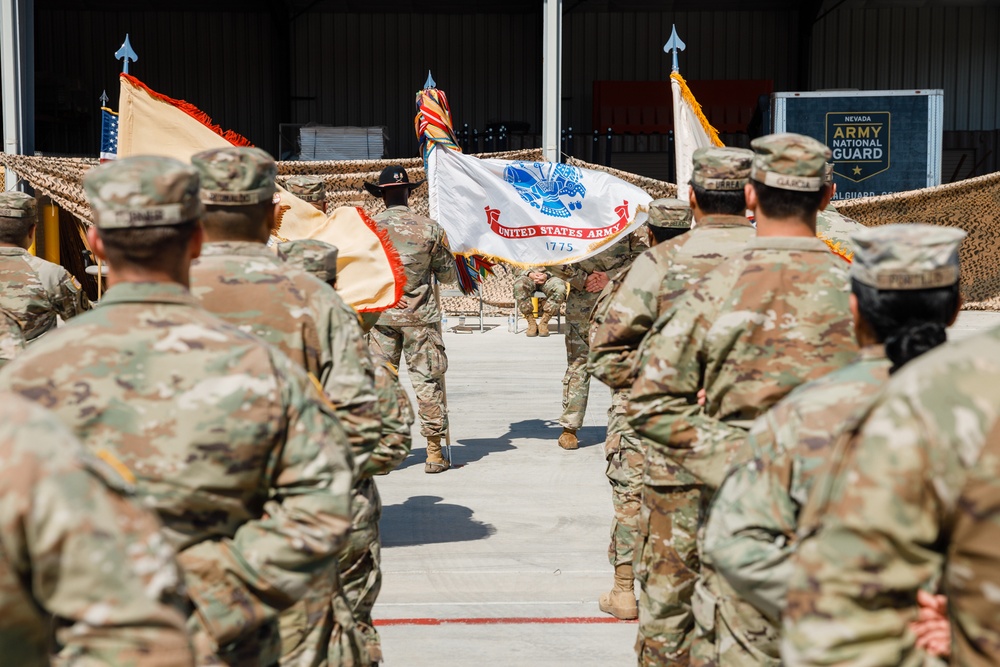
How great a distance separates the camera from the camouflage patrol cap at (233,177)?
3203 millimetres

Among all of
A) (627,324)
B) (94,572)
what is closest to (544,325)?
(627,324)

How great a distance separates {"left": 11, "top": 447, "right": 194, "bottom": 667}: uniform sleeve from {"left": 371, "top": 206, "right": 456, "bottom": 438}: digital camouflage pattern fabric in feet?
20.4

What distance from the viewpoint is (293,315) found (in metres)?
3.13

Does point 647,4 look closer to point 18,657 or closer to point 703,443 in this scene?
point 703,443

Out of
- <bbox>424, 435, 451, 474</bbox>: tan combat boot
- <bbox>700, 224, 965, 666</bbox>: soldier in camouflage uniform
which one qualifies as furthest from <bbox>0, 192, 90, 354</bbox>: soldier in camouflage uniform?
<bbox>700, 224, 965, 666</bbox>: soldier in camouflage uniform

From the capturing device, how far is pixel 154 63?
1072 inches

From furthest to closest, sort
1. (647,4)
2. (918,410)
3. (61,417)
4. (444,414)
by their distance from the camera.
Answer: (647,4) < (444,414) < (61,417) < (918,410)

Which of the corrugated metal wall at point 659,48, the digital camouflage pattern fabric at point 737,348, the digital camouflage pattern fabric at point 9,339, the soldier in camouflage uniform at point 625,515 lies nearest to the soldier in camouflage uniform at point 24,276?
the digital camouflage pattern fabric at point 9,339

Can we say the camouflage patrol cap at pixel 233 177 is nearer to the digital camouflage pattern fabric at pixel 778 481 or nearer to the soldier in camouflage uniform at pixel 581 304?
the digital camouflage pattern fabric at pixel 778 481

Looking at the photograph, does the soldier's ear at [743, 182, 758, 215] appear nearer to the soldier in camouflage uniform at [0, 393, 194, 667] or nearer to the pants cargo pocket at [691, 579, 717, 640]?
the pants cargo pocket at [691, 579, 717, 640]

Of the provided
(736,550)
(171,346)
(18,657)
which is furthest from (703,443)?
(18,657)

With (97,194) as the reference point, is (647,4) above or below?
above

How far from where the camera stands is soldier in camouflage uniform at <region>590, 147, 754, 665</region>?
400cm

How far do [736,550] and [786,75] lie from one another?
1037 inches
